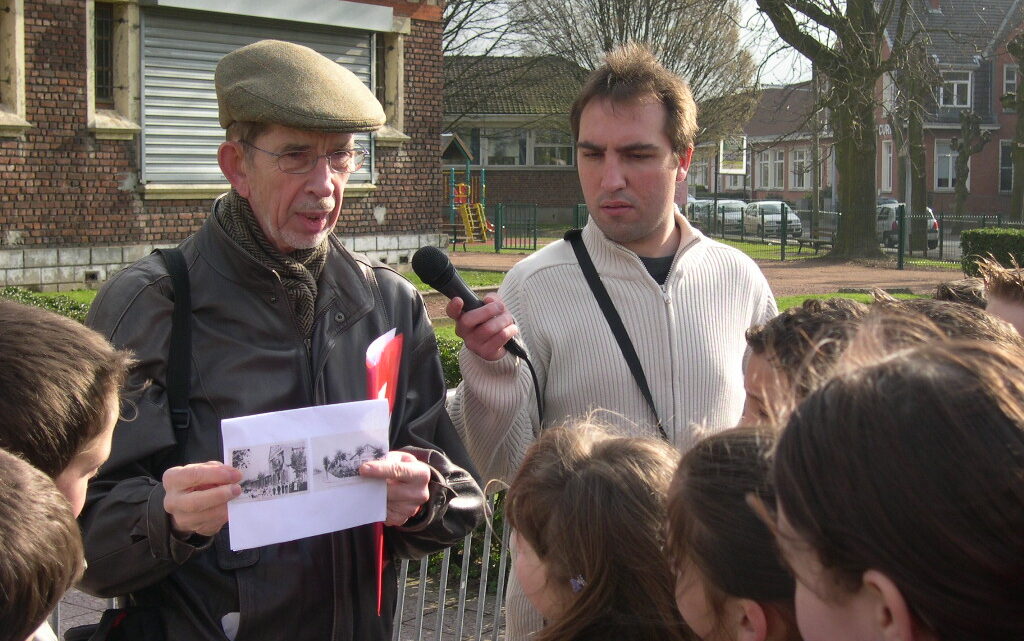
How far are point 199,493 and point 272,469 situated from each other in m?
0.16

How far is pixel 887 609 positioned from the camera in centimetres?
132

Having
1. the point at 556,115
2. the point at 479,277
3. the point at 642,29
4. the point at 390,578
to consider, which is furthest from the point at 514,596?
the point at 556,115

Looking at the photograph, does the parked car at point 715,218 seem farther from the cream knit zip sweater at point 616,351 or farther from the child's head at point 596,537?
the child's head at point 596,537

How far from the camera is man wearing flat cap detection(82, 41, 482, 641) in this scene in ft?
8.06

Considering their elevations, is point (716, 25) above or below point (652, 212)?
above

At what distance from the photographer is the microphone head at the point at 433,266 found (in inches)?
115

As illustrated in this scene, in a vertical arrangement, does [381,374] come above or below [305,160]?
below

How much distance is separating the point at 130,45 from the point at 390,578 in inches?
542

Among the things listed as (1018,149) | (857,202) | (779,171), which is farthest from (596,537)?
(779,171)

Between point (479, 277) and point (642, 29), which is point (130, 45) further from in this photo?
point (642, 29)

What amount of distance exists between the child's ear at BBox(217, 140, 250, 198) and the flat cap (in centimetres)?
7

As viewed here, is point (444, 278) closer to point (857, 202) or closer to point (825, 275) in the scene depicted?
point (825, 275)

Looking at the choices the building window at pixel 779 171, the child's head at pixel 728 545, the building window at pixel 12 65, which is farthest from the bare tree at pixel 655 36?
the child's head at pixel 728 545

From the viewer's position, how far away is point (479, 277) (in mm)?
19781
